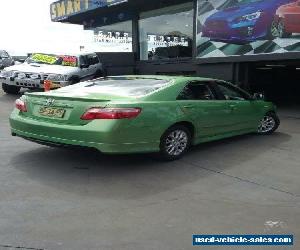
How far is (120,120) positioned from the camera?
5.55m

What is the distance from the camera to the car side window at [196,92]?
664 cm

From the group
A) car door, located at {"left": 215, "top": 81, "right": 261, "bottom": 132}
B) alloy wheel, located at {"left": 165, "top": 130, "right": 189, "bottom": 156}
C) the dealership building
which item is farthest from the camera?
the dealership building

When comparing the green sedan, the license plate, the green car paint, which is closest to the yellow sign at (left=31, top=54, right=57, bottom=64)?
the green sedan

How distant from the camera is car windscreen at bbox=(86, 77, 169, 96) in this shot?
20.3ft

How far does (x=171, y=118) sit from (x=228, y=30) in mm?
9366

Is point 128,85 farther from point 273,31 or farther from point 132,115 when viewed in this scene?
point 273,31

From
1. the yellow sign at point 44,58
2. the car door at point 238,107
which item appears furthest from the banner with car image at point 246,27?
the yellow sign at point 44,58

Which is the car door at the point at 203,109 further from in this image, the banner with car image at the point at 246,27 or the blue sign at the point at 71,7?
the blue sign at the point at 71,7

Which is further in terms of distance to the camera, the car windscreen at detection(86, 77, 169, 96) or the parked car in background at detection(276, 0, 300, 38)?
the parked car in background at detection(276, 0, 300, 38)

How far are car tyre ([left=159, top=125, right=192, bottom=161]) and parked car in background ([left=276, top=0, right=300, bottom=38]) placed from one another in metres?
7.28

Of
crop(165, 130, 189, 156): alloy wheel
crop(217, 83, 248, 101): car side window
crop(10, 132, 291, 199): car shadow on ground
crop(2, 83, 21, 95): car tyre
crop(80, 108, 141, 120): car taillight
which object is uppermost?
crop(80, 108, 141, 120): car taillight

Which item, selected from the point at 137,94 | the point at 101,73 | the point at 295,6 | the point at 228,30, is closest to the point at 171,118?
the point at 137,94

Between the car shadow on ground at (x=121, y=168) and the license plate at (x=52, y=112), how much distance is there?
616 mm

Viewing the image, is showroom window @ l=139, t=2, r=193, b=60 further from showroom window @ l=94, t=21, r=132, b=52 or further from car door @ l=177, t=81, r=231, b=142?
car door @ l=177, t=81, r=231, b=142
